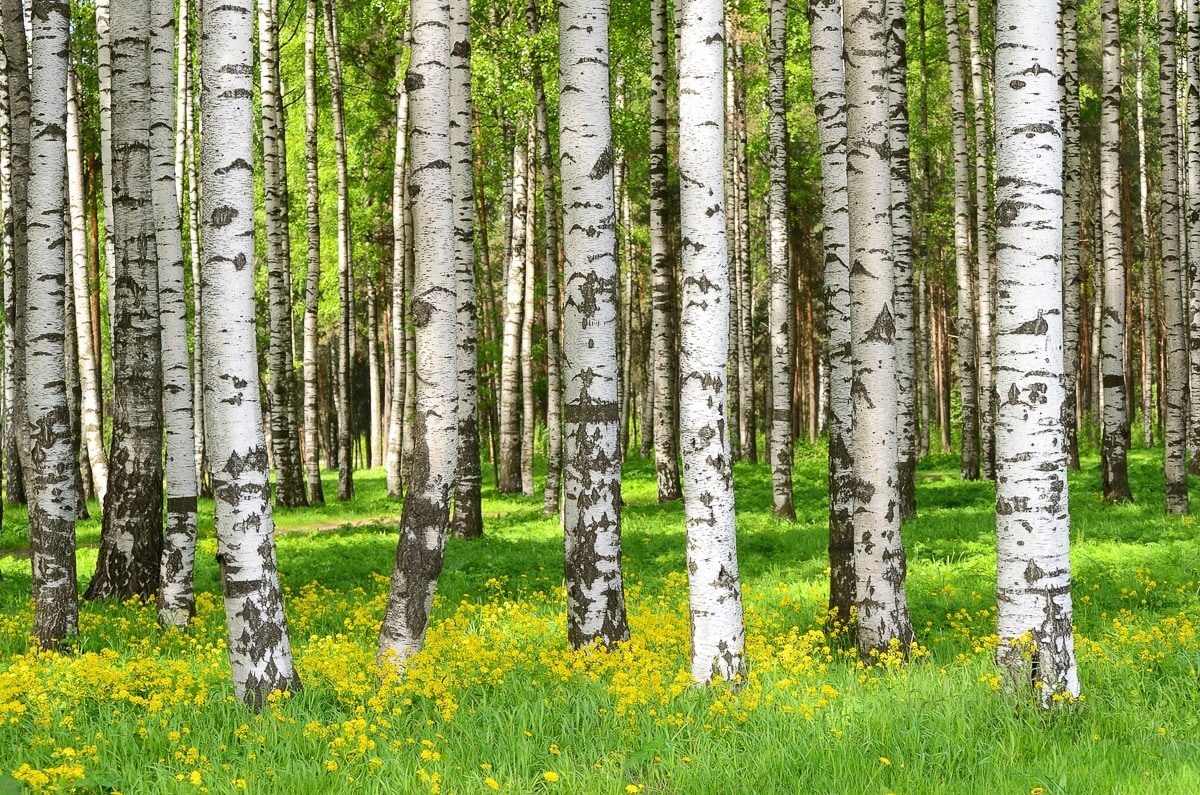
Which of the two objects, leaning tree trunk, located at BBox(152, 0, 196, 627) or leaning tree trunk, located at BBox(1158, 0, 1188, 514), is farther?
leaning tree trunk, located at BBox(1158, 0, 1188, 514)

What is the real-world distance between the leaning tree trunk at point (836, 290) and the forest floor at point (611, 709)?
2.25 ft

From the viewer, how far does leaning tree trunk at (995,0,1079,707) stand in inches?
209

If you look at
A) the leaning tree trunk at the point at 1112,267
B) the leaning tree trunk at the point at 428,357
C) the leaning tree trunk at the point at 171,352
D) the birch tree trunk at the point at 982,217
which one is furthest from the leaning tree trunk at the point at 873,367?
the birch tree trunk at the point at 982,217

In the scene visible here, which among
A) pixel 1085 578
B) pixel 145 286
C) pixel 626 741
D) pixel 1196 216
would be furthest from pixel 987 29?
pixel 626 741

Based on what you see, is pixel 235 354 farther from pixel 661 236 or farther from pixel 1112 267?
pixel 1112 267

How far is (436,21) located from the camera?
19.3 ft

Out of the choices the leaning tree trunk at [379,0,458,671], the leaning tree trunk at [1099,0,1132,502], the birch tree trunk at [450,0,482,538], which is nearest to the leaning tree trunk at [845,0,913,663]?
the leaning tree trunk at [379,0,458,671]

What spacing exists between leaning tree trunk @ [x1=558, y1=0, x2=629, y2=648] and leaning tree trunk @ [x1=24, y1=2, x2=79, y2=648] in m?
3.53

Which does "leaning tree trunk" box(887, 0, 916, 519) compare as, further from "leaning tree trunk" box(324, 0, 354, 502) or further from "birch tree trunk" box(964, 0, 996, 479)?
"leaning tree trunk" box(324, 0, 354, 502)

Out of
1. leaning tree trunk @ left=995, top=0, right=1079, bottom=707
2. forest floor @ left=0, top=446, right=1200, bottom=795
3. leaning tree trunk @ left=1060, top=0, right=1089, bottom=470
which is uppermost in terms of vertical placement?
leaning tree trunk @ left=1060, top=0, right=1089, bottom=470

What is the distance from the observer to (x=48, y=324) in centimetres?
686

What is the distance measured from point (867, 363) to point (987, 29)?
1655cm

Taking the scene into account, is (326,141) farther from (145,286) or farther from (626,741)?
(626,741)

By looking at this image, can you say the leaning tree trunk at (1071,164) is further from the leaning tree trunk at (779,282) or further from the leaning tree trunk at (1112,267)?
the leaning tree trunk at (779,282)
